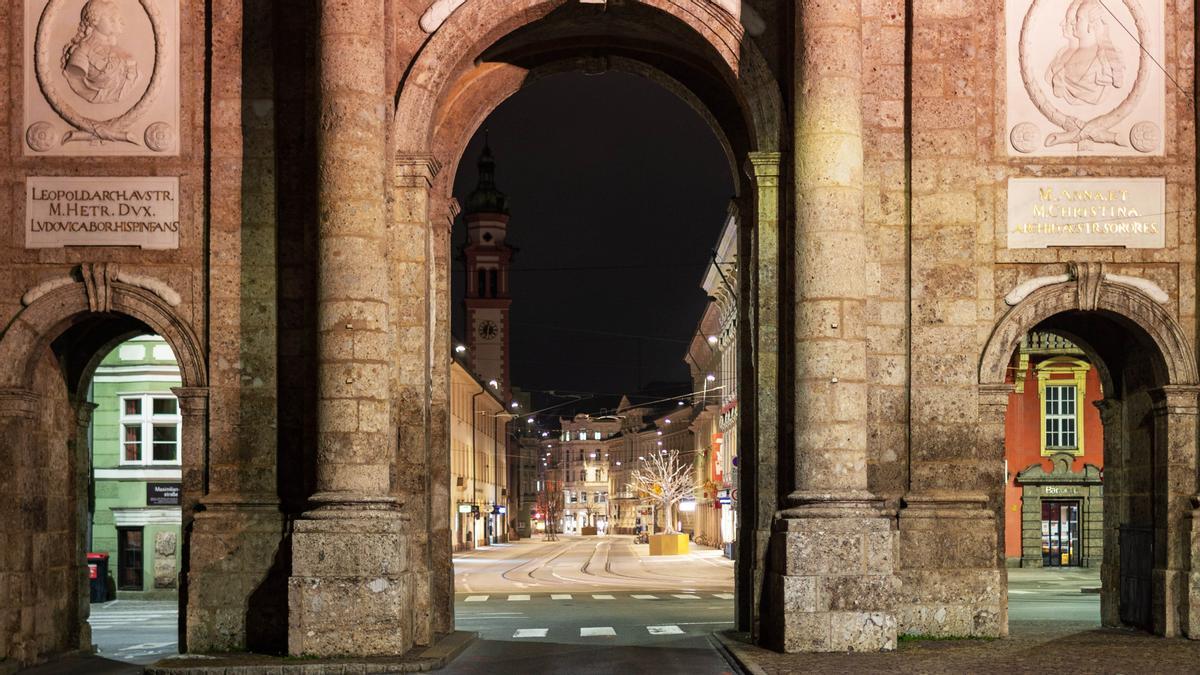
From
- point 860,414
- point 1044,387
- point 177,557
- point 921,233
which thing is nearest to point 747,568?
point 860,414

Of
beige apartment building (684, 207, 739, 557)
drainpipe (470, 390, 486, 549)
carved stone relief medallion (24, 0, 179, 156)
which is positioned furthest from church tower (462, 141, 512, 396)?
carved stone relief medallion (24, 0, 179, 156)

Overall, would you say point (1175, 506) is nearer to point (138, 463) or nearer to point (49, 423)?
point (49, 423)

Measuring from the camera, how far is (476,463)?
102188 mm

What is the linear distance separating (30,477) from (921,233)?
12749 mm

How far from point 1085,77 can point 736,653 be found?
31.1 feet

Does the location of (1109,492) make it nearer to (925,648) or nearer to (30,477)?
(925,648)

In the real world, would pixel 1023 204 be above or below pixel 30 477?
above

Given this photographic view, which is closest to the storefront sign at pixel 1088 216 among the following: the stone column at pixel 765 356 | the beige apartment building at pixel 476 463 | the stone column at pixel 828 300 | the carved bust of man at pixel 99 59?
the stone column at pixel 828 300

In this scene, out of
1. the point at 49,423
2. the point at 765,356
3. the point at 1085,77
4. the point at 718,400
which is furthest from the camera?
the point at 718,400

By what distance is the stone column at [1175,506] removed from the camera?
2275 centimetres

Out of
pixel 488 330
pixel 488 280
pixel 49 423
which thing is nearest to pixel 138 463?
pixel 49 423

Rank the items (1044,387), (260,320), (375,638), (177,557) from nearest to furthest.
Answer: (375,638)
(260,320)
(177,557)
(1044,387)

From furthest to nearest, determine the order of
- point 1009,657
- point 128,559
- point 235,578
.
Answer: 1. point 128,559
2. point 235,578
3. point 1009,657

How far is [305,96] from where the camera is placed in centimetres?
2309
